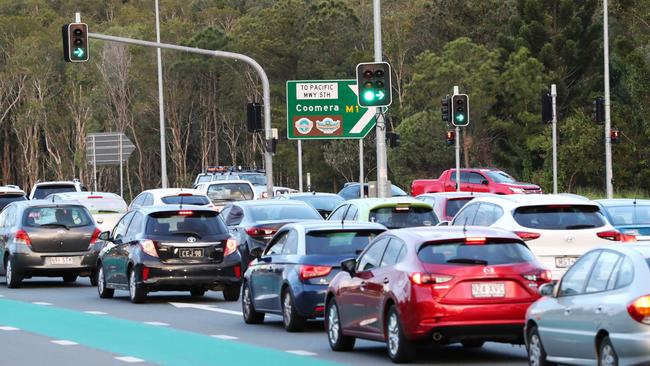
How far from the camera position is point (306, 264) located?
65.5ft

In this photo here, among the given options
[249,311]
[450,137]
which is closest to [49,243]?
[249,311]

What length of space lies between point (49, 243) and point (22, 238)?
52cm

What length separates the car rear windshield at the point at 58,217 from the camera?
1232 inches

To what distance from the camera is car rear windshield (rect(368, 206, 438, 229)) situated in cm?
2806

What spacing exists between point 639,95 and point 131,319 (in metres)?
49.5

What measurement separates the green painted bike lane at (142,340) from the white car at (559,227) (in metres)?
4.72

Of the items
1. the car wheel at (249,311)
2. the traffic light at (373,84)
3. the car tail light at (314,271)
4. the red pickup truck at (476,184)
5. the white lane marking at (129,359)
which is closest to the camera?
the white lane marking at (129,359)

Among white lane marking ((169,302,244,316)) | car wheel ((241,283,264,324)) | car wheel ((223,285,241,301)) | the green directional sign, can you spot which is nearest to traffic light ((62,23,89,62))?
the green directional sign

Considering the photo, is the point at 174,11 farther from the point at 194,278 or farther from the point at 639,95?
the point at 194,278

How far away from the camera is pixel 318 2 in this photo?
108000 mm

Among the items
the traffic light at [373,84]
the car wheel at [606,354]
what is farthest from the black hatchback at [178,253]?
the car wheel at [606,354]

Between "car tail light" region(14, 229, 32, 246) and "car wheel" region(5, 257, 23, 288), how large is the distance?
0.46m

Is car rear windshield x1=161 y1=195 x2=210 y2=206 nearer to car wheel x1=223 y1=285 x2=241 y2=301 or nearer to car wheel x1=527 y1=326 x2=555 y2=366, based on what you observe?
car wheel x1=223 y1=285 x2=241 y2=301

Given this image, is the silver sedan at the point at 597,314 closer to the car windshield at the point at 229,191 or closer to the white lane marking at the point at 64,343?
the white lane marking at the point at 64,343
